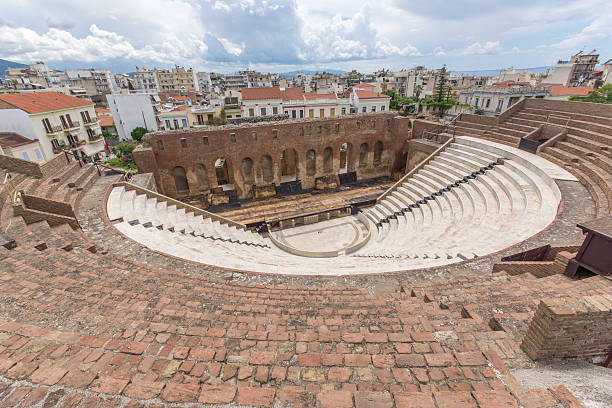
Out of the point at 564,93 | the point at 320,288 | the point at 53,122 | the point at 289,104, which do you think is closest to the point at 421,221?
the point at 320,288

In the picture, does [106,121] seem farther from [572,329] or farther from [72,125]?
[572,329]

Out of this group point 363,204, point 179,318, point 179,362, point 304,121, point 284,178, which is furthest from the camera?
point 284,178

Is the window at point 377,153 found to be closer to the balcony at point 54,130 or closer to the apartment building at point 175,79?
the balcony at point 54,130

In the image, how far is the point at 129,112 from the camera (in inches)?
1246

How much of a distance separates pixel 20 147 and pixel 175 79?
58.3 m

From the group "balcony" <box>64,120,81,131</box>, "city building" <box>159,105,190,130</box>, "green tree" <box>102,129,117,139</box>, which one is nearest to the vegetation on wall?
"balcony" <box>64,120,81,131</box>

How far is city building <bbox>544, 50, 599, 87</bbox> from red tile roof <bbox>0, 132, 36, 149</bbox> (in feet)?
230

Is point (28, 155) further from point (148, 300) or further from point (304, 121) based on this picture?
point (148, 300)

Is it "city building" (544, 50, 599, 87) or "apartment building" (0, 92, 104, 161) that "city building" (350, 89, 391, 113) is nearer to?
"apartment building" (0, 92, 104, 161)

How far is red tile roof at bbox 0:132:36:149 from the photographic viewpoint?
1684cm

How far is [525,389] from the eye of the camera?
268cm

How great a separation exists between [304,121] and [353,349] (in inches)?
675

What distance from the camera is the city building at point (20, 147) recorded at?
54.9ft

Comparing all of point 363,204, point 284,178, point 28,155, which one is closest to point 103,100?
point 28,155
